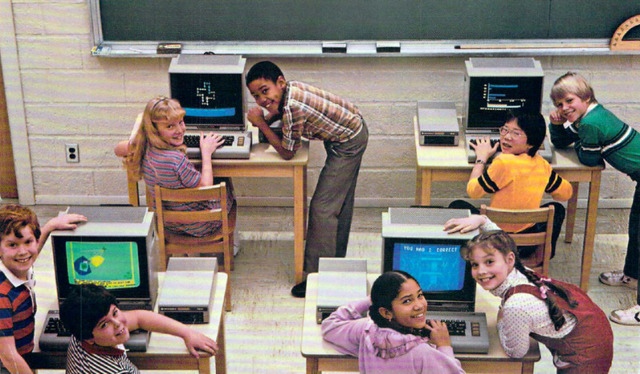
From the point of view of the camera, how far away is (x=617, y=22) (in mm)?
4738

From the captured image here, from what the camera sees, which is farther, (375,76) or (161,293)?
(375,76)

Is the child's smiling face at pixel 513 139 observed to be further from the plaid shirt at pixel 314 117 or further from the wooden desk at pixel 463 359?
the wooden desk at pixel 463 359

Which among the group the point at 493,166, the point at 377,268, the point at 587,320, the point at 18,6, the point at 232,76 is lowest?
the point at 377,268

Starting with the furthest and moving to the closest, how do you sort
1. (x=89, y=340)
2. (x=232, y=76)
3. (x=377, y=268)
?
(x=377, y=268) < (x=232, y=76) < (x=89, y=340)

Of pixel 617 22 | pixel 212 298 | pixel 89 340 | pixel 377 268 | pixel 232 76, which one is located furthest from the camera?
pixel 617 22

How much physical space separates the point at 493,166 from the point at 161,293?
1649 mm

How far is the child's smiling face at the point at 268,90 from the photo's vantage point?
3.80 metres

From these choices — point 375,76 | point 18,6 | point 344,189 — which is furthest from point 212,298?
point 18,6

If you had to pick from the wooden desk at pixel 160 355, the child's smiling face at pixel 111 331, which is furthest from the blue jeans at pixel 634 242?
the child's smiling face at pixel 111 331

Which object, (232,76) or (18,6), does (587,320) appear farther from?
(18,6)

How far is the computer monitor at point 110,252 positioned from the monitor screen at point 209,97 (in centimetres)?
146

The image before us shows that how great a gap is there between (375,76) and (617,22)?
1.40 metres

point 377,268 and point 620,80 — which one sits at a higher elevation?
point 620,80

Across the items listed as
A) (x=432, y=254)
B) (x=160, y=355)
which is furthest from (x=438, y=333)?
(x=160, y=355)
